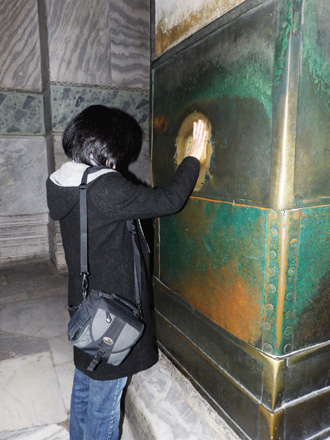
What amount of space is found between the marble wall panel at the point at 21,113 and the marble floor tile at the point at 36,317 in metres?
2.38

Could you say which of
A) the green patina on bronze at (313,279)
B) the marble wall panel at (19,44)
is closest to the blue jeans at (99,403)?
the green patina on bronze at (313,279)

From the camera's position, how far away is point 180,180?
4.73 ft

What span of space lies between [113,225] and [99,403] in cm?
79

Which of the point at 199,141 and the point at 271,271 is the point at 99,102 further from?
the point at 271,271

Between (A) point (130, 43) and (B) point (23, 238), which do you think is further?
(B) point (23, 238)

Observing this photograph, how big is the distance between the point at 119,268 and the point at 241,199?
1.94 feet

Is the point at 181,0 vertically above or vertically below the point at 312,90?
above

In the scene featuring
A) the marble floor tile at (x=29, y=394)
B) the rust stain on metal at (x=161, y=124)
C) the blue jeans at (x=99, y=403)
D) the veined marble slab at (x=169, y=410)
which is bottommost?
the marble floor tile at (x=29, y=394)

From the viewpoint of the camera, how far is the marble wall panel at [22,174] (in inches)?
179

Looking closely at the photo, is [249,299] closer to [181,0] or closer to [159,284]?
[159,284]

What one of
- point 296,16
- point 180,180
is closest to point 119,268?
point 180,180

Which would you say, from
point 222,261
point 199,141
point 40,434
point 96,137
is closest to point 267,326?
point 222,261

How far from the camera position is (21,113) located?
4512 millimetres

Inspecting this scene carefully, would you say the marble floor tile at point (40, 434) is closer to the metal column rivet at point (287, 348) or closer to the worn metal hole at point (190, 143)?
the metal column rivet at point (287, 348)
